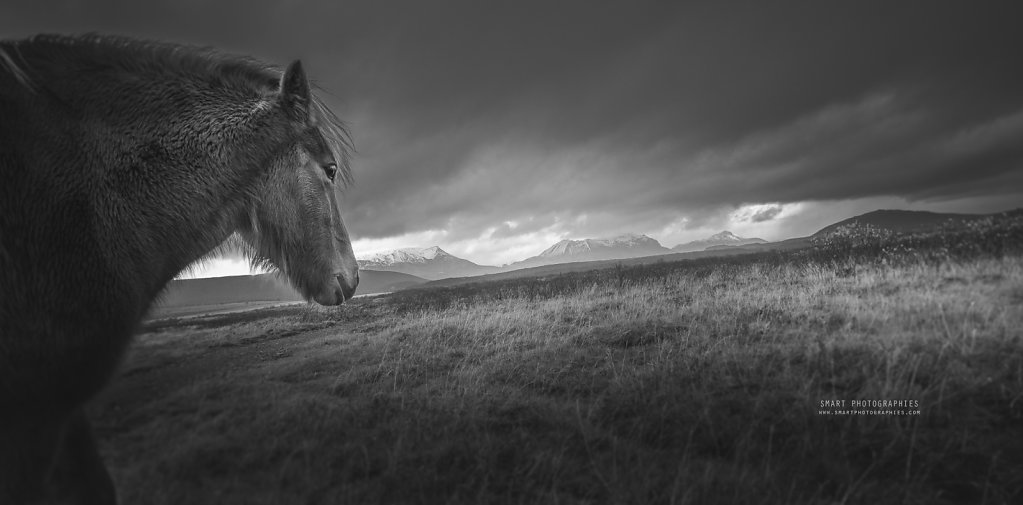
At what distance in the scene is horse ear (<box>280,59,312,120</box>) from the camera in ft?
9.04

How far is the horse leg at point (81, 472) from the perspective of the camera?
1.71 meters

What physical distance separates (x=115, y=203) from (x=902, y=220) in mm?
5685

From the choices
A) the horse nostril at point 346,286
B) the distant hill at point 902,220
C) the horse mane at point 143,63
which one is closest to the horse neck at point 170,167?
the horse mane at point 143,63

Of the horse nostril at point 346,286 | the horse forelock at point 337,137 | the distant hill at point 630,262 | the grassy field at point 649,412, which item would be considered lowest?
the grassy field at point 649,412

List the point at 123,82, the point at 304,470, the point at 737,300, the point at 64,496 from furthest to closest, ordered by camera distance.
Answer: the point at 737,300, the point at 123,82, the point at 304,470, the point at 64,496

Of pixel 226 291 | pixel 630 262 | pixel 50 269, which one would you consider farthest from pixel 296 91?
pixel 630 262

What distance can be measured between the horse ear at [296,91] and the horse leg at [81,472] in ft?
7.12

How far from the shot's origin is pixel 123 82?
231 cm

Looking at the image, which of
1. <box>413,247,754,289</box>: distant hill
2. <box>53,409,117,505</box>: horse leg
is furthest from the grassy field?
<box>413,247,754,289</box>: distant hill

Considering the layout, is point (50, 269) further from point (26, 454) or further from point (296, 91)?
point (296, 91)

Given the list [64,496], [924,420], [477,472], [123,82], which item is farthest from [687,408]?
[123,82]

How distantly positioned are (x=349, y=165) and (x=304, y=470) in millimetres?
2485

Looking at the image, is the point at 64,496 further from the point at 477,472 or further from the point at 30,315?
the point at 477,472

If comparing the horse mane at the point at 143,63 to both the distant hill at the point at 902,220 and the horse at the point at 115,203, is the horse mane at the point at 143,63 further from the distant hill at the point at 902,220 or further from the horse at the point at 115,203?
the distant hill at the point at 902,220
